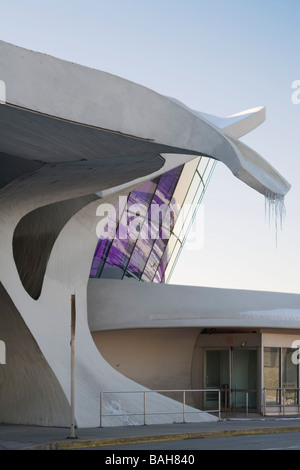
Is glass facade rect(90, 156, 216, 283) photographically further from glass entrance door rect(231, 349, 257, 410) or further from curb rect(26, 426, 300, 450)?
curb rect(26, 426, 300, 450)

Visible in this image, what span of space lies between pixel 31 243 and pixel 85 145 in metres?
9.20

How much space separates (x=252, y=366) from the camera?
33188mm

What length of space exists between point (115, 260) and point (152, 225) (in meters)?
2.72

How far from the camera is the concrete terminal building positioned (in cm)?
1586

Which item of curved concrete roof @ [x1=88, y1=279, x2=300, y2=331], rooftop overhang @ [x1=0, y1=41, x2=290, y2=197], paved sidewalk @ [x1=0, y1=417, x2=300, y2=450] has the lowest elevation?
paved sidewalk @ [x1=0, y1=417, x2=300, y2=450]

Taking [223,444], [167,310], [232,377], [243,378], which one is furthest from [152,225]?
[223,444]

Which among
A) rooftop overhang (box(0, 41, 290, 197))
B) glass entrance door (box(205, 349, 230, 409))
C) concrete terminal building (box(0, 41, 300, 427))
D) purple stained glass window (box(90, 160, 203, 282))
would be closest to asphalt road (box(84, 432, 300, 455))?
concrete terminal building (box(0, 41, 300, 427))

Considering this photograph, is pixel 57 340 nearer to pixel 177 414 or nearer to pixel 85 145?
pixel 177 414

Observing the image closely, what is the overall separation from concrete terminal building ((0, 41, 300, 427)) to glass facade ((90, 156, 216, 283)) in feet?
0.25

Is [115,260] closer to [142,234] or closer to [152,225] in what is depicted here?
[142,234]

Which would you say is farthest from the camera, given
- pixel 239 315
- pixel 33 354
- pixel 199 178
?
pixel 199 178

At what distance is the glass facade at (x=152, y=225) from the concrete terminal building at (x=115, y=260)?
0.25 ft
